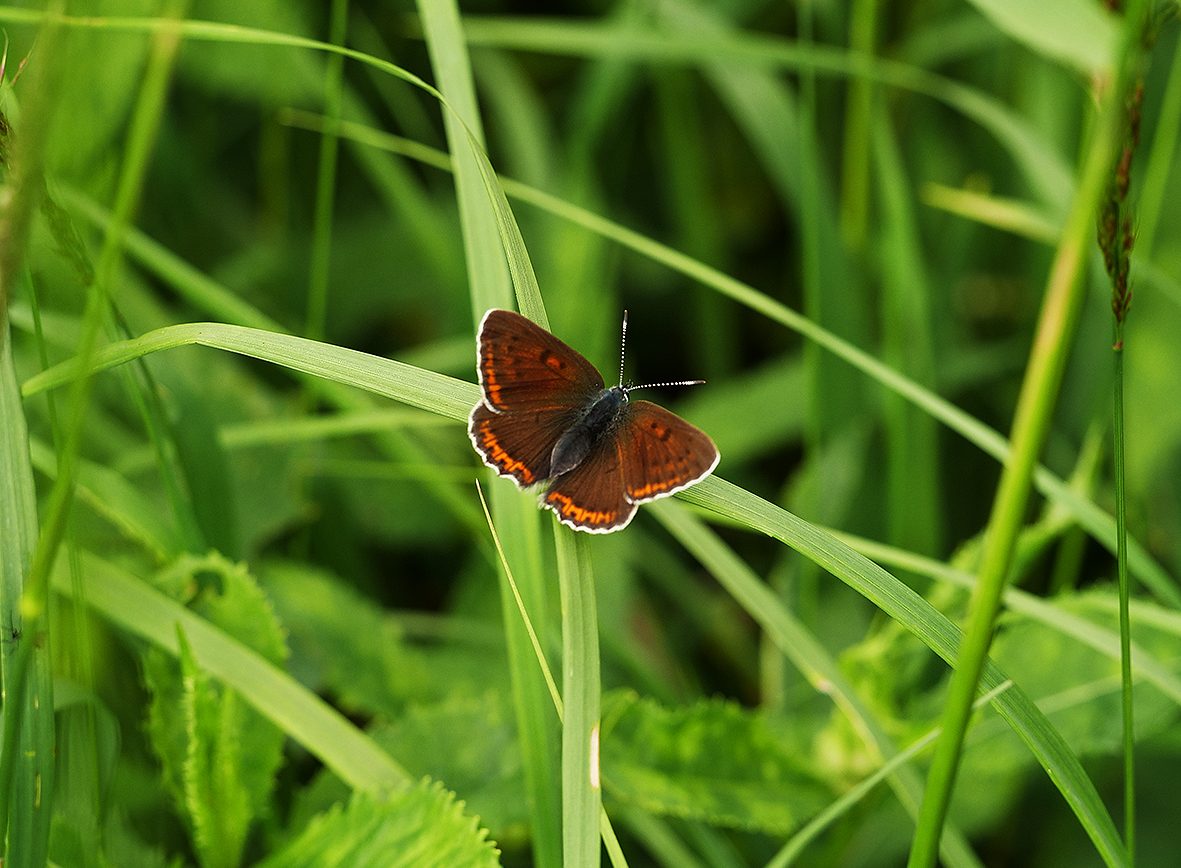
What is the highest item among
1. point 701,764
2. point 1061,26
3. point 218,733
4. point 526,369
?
point 1061,26

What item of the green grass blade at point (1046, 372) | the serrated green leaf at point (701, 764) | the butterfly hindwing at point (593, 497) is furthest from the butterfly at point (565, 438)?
the green grass blade at point (1046, 372)

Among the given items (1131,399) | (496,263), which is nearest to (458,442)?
(496,263)

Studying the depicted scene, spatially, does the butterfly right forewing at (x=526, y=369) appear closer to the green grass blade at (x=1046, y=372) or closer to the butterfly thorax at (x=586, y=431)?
the butterfly thorax at (x=586, y=431)

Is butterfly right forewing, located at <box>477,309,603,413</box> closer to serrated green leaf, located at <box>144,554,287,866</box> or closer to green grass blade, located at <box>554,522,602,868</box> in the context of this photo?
green grass blade, located at <box>554,522,602,868</box>

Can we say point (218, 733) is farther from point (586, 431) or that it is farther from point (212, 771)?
point (586, 431)

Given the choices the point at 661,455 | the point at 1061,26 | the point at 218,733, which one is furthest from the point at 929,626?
the point at 1061,26
